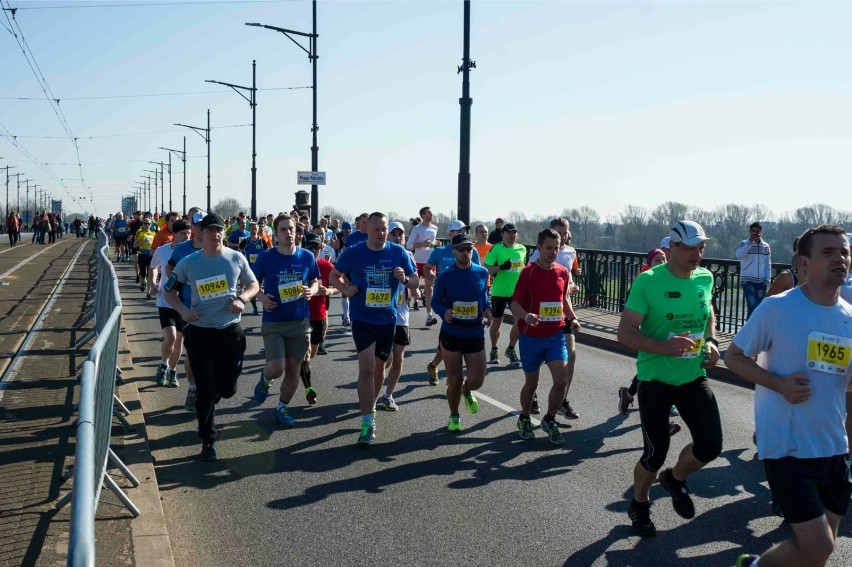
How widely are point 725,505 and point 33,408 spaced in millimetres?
6015

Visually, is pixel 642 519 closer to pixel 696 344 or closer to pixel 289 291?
pixel 696 344

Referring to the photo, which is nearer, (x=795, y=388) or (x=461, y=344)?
(x=795, y=388)

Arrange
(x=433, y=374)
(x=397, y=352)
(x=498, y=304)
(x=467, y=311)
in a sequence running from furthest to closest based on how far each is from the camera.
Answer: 1. (x=498, y=304)
2. (x=433, y=374)
3. (x=397, y=352)
4. (x=467, y=311)

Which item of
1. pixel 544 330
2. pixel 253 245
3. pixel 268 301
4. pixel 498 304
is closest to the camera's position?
pixel 544 330

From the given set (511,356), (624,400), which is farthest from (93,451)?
(511,356)

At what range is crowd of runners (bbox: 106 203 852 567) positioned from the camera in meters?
3.95

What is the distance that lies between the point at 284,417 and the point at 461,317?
75.0 inches

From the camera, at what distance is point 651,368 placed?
17.6 ft

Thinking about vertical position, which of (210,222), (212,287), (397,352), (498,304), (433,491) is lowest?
(433,491)

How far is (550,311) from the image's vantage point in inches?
302

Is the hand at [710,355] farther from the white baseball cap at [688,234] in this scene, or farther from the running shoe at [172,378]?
the running shoe at [172,378]

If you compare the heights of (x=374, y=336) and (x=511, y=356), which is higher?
(x=374, y=336)

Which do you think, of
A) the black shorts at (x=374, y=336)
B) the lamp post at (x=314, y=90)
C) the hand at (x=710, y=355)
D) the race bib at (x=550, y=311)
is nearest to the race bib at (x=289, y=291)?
the black shorts at (x=374, y=336)

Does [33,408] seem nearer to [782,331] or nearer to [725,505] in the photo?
[725,505]
